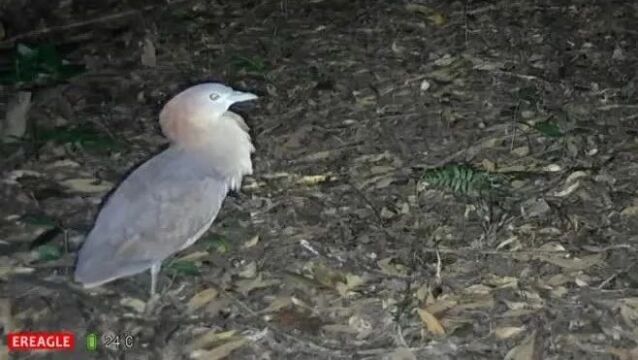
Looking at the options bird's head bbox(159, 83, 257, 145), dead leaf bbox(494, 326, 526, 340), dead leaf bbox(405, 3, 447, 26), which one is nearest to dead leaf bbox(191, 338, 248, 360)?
bird's head bbox(159, 83, 257, 145)

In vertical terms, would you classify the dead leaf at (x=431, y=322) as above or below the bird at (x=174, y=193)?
below

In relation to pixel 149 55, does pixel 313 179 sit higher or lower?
lower

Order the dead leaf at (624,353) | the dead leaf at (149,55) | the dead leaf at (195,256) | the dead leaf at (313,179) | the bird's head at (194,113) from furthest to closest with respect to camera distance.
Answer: the dead leaf at (149,55), the dead leaf at (313,179), the dead leaf at (195,256), the bird's head at (194,113), the dead leaf at (624,353)

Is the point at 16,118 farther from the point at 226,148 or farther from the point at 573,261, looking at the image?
the point at 573,261

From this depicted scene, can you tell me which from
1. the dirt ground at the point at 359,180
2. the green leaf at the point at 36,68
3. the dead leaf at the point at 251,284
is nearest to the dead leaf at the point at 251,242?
the dirt ground at the point at 359,180

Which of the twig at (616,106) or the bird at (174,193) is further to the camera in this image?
the twig at (616,106)

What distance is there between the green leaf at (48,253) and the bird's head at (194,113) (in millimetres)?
669

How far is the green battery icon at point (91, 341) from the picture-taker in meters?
3.71

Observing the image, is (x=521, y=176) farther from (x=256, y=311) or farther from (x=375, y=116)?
(x=256, y=311)

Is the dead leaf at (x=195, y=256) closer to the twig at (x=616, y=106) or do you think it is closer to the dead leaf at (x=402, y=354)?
the dead leaf at (x=402, y=354)

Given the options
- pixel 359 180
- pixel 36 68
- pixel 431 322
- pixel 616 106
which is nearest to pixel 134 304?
pixel 431 322

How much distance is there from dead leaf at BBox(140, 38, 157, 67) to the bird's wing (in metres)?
2.03

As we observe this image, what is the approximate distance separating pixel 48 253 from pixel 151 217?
59cm

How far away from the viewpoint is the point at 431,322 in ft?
12.5
